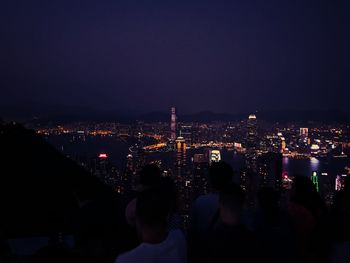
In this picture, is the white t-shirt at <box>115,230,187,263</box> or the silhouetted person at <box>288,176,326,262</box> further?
the silhouetted person at <box>288,176,326,262</box>

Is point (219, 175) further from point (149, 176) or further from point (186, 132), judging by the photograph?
point (186, 132)

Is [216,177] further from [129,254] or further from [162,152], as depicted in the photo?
[162,152]

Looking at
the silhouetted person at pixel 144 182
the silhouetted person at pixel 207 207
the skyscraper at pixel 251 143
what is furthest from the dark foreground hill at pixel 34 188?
the skyscraper at pixel 251 143

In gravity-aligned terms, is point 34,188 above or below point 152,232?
below

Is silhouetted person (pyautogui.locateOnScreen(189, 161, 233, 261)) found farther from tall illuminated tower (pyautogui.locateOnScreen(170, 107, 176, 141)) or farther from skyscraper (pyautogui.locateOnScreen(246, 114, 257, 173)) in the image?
tall illuminated tower (pyautogui.locateOnScreen(170, 107, 176, 141))

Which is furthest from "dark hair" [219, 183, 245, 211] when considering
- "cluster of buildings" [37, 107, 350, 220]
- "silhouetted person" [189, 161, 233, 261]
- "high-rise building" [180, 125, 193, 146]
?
"high-rise building" [180, 125, 193, 146]

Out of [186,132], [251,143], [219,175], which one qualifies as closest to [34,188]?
[219,175]
